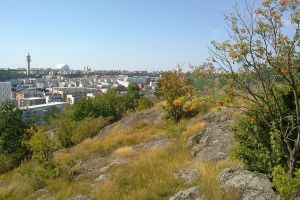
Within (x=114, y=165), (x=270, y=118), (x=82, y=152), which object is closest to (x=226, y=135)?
(x=114, y=165)

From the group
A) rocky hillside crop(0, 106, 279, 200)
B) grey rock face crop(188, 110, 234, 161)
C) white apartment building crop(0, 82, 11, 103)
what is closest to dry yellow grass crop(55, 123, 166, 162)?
rocky hillside crop(0, 106, 279, 200)

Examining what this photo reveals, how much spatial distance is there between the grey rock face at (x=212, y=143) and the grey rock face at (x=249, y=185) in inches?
118

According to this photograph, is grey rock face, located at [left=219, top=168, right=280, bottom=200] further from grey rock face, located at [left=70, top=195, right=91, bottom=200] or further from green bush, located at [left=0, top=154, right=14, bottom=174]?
green bush, located at [left=0, top=154, right=14, bottom=174]

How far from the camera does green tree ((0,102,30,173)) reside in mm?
20438

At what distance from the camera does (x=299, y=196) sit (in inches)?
253

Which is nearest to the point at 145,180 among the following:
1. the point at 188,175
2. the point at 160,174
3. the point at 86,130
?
the point at 160,174

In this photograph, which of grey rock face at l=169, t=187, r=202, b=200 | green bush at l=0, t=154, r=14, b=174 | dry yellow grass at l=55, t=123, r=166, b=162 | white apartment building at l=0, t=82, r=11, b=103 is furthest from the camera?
white apartment building at l=0, t=82, r=11, b=103

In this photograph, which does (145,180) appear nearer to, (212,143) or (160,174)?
(160,174)

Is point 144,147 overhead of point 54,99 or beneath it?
overhead

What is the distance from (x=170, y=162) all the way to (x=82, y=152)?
727cm

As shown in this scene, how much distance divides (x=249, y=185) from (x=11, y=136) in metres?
16.8

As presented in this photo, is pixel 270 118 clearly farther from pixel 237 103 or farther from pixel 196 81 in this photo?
pixel 196 81

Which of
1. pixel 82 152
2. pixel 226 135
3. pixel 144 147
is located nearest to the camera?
pixel 226 135

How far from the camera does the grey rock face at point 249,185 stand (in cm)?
673
